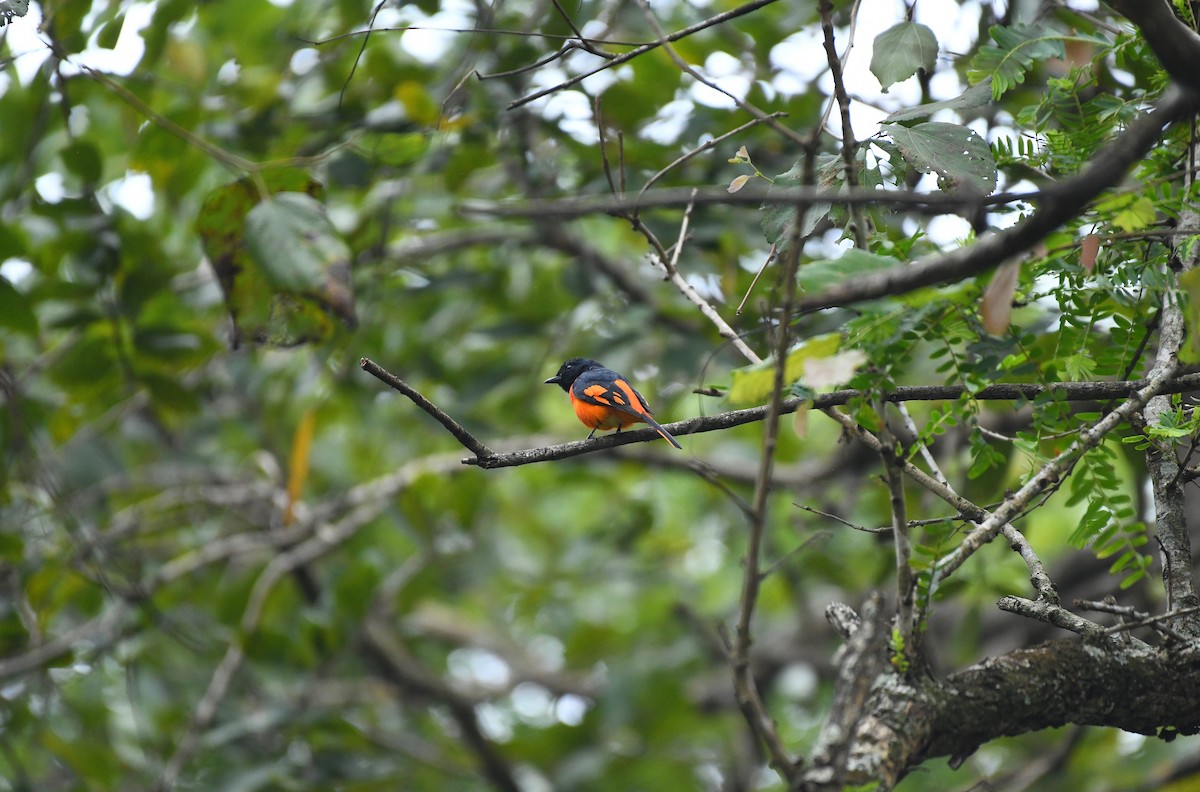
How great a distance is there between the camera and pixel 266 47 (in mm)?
5645

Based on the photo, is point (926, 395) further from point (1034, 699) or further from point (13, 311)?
point (13, 311)

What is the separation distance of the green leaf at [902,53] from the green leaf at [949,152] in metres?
0.26

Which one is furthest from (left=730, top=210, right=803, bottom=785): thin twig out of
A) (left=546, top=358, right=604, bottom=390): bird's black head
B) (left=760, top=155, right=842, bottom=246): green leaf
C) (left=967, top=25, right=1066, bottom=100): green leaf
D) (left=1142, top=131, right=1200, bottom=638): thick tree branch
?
(left=546, top=358, right=604, bottom=390): bird's black head

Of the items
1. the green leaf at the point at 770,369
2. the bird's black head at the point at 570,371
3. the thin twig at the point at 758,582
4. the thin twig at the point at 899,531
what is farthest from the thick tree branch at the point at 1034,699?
the bird's black head at the point at 570,371

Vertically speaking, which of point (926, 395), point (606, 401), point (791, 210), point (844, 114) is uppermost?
point (844, 114)

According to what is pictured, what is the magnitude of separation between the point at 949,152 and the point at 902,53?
0.44 metres

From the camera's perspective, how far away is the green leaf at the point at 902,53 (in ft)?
8.63

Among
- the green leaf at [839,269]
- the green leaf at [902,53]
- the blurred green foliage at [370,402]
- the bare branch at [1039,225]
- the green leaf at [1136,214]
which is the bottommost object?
the blurred green foliage at [370,402]

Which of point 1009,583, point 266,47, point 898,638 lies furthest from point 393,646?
point 898,638

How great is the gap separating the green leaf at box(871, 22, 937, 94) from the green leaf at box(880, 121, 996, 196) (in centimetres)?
26

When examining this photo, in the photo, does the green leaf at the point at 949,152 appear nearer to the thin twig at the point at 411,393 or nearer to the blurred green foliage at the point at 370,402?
the blurred green foliage at the point at 370,402

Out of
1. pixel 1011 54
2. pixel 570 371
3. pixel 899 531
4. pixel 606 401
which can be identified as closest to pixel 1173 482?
pixel 899 531

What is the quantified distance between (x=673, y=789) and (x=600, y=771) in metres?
0.48

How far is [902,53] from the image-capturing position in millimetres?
2662
